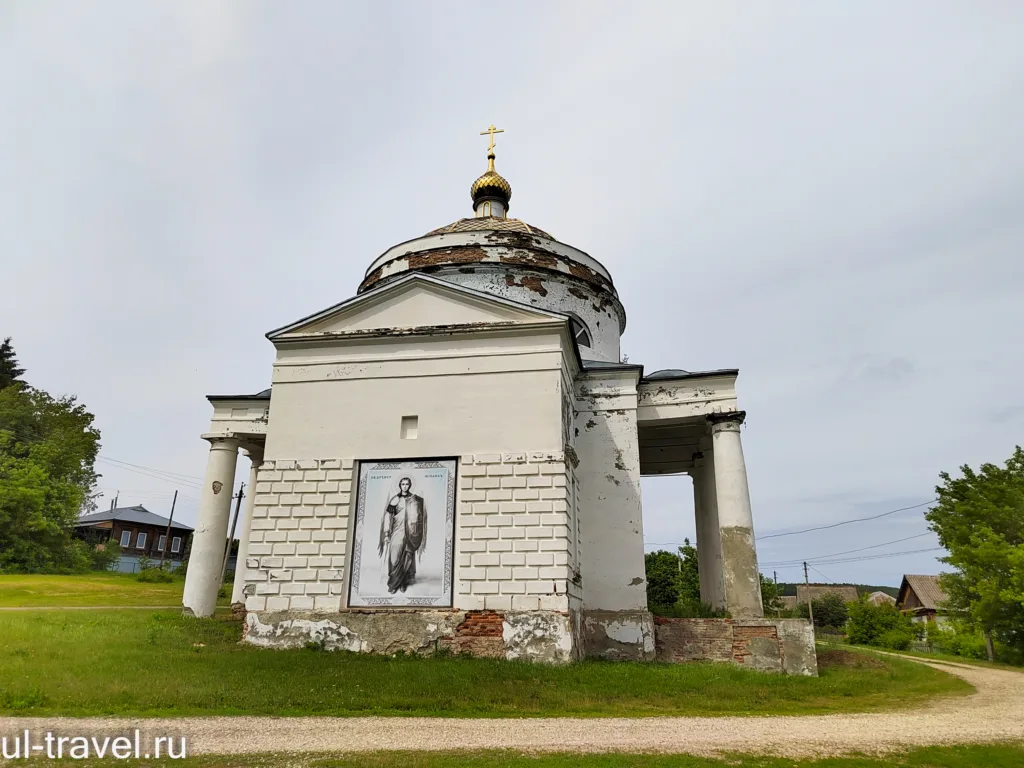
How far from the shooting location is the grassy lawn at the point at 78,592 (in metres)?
24.6

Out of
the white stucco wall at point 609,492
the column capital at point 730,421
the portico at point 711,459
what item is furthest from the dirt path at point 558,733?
the column capital at point 730,421

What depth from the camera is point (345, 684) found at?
1017 centimetres

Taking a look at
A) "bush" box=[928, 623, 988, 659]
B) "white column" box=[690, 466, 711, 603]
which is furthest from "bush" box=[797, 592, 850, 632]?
Result: "white column" box=[690, 466, 711, 603]

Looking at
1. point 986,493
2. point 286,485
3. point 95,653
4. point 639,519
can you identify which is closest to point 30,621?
point 95,653

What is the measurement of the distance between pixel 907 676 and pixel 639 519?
6194mm

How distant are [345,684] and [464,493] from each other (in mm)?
4524

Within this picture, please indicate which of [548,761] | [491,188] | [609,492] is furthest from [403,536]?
[491,188]

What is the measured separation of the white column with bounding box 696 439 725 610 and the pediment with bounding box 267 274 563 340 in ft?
26.6

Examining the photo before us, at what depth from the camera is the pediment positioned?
1536cm

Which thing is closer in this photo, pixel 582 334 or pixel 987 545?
pixel 582 334

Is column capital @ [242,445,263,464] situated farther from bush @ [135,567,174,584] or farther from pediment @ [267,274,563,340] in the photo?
bush @ [135,567,174,584]

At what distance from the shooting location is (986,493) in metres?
25.0

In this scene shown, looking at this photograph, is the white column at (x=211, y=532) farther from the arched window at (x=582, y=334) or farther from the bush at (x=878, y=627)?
the bush at (x=878, y=627)

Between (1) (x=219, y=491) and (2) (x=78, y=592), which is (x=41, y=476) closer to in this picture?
(2) (x=78, y=592)
